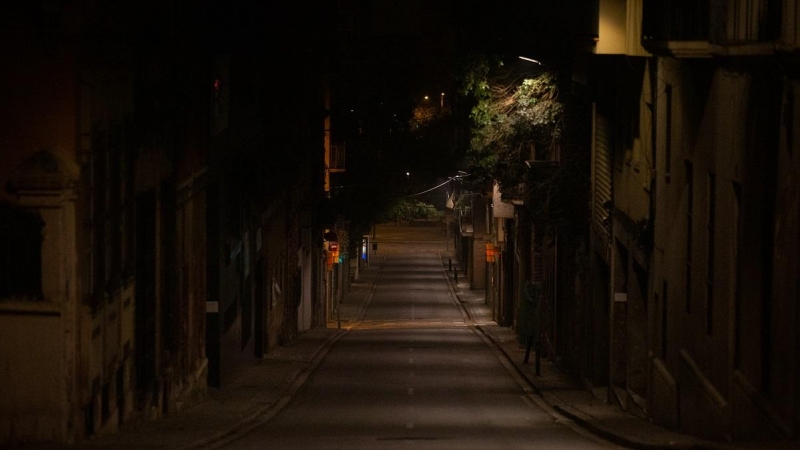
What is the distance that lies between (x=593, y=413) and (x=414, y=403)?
13.2ft

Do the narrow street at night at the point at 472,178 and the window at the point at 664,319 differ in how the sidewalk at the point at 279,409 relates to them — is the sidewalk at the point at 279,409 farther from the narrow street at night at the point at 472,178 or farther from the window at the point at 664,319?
the window at the point at 664,319

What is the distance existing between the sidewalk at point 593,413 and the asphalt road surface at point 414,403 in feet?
0.96

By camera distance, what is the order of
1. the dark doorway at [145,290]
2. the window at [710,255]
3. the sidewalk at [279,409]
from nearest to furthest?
the window at [710,255] → the sidewalk at [279,409] → the dark doorway at [145,290]

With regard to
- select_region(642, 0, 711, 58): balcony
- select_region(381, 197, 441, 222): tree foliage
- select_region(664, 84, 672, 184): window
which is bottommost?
select_region(381, 197, 441, 222): tree foliage

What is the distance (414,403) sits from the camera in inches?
964

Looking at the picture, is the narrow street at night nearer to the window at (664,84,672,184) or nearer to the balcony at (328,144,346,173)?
the window at (664,84,672,184)

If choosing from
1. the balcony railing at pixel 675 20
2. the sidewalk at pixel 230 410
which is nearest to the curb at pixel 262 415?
the sidewalk at pixel 230 410

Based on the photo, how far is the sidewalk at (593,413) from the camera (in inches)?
611

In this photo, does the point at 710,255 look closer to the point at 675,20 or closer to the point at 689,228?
the point at 689,228

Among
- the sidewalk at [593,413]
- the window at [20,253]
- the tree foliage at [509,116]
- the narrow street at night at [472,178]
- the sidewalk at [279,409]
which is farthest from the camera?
the tree foliage at [509,116]

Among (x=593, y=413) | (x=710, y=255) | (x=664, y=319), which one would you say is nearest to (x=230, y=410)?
(x=593, y=413)

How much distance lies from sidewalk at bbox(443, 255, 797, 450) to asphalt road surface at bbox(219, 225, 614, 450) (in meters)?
0.29

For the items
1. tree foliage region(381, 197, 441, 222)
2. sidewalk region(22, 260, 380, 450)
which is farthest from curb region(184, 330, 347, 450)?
tree foliage region(381, 197, 441, 222)

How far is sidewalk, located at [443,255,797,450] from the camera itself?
15.5m
